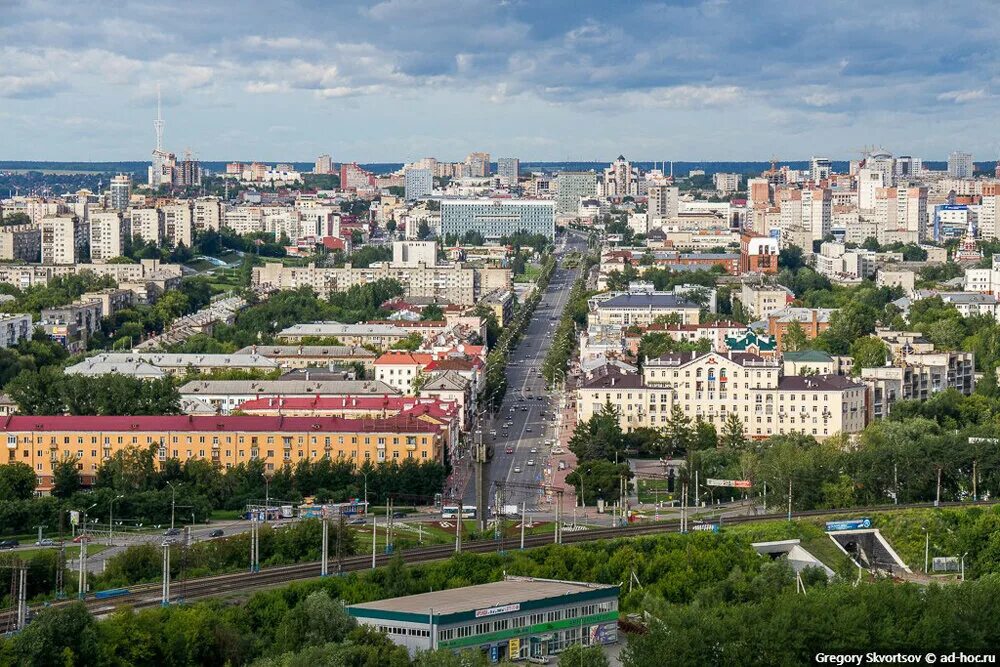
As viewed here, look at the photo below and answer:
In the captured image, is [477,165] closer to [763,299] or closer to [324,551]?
[763,299]

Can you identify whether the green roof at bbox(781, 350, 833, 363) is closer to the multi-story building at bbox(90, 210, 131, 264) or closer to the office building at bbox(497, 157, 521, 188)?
the multi-story building at bbox(90, 210, 131, 264)

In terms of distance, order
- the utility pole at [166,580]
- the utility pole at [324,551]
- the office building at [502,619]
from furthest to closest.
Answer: the utility pole at [324,551], the utility pole at [166,580], the office building at [502,619]

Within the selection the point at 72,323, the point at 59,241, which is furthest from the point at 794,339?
the point at 59,241

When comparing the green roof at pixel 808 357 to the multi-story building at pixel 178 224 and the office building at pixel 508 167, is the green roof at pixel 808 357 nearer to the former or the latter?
the multi-story building at pixel 178 224

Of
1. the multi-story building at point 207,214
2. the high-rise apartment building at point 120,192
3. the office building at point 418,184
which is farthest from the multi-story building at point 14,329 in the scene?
the office building at point 418,184

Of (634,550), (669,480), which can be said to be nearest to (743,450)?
(669,480)

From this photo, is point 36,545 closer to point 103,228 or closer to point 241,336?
point 241,336

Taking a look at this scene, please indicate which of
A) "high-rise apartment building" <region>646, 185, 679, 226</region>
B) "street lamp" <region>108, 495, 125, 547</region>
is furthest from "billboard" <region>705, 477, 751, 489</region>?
"high-rise apartment building" <region>646, 185, 679, 226</region>
